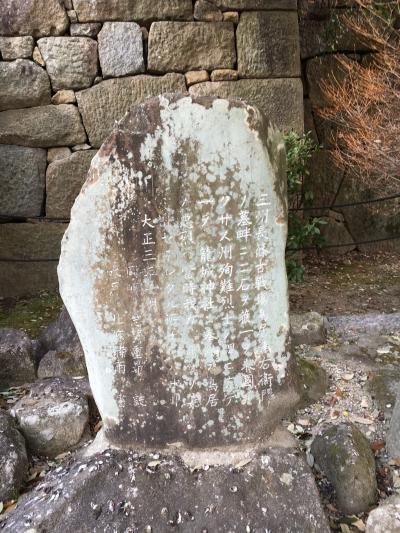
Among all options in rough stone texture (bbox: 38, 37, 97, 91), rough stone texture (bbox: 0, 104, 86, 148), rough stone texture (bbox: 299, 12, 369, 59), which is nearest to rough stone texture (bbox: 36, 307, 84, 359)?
rough stone texture (bbox: 0, 104, 86, 148)

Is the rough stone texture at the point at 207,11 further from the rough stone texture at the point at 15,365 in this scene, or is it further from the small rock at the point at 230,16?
the rough stone texture at the point at 15,365

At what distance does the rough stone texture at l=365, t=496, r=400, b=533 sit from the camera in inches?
74.5

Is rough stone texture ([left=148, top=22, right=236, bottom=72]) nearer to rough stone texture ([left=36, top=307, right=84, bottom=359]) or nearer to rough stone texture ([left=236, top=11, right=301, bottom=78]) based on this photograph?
rough stone texture ([left=236, top=11, right=301, bottom=78])

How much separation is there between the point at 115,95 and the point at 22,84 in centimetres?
86

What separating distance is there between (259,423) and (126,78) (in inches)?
138

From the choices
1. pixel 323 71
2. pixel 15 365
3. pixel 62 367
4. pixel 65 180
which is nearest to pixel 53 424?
pixel 62 367

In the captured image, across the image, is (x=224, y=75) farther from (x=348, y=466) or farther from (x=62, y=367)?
(x=348, y=466)

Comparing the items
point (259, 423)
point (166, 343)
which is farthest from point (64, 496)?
point (259, 423)

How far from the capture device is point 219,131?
1.93m

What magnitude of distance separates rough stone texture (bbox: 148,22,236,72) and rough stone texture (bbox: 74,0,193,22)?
91 mm

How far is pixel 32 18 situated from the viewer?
432 cm

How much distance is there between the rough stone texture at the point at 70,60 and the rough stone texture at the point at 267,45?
1.41 m

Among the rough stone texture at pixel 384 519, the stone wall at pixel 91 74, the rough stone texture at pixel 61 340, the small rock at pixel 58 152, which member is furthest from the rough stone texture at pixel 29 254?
the rough stone texture at pixel 384 519

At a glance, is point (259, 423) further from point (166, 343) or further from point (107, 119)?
point (107, 119)
